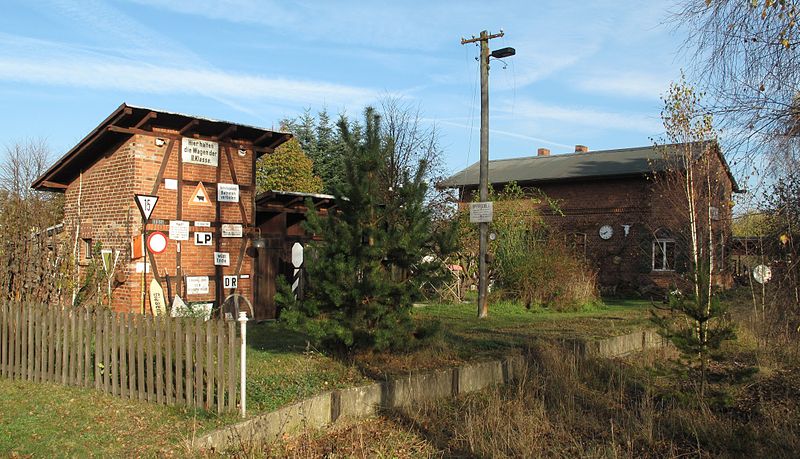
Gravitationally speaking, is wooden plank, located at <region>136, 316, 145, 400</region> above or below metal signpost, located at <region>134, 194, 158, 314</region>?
below

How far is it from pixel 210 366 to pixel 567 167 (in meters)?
26.8

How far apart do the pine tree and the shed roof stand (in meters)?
6.29

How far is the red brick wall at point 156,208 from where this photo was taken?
14.3m

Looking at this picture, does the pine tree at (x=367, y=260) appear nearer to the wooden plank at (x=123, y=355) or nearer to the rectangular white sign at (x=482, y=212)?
the wooden plank at (x=123, y=355)

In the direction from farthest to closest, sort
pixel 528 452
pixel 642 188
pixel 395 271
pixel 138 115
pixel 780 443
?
pixel 642 188 → pixel 138 115 → pixel 395 271 → pixel 780 443 → pixel 528 452

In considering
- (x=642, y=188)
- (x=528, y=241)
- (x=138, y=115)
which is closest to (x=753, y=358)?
(x=528, y=241)

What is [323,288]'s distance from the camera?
899 centimetres

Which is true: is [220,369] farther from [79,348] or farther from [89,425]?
[79,348]

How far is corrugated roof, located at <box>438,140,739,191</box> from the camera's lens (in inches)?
1137

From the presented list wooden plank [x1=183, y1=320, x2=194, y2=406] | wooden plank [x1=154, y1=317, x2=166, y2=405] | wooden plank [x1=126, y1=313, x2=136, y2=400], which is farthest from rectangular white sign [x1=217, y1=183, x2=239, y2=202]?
wooden plank [x1=183, y1=320, x2=194, y2=406]

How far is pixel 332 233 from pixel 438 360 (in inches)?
97.2

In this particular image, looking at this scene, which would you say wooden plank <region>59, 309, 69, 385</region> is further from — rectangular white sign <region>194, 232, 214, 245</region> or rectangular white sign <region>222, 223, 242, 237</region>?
rectangular white sign <region>222, 223, 242, 237</region>

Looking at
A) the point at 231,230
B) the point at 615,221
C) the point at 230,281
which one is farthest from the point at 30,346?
the point at 615,221

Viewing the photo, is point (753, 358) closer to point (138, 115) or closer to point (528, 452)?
point (528, 452)
